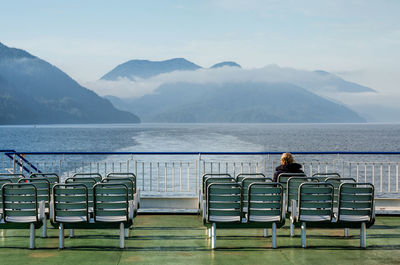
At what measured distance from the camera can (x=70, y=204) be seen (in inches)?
231

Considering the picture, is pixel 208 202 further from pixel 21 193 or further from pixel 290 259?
pixel 21 193

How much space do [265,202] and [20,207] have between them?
10.0 ft

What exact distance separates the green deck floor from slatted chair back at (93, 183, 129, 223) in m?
0.48

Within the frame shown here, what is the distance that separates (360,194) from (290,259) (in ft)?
4.02

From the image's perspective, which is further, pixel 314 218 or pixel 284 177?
pixel 284 177

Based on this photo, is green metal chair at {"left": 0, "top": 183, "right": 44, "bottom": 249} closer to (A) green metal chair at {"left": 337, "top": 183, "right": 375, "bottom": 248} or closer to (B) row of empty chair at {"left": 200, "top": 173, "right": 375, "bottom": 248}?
(B) row of empty chair at {"left": 200, "top": 173, "right": 375, "bottom": 248}

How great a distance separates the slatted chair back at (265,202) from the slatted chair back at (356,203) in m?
0.78

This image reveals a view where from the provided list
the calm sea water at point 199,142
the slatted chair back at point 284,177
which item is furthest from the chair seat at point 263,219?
the calm sea water at point 199,142

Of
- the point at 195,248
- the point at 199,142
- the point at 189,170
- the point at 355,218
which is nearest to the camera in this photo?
the point at 355,218

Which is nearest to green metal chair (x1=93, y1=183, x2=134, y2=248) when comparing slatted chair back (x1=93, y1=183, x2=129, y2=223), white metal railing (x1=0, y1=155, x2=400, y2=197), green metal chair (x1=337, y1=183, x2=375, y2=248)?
slatted chair back (x1=93, y1=183, x2=129, y2=223)

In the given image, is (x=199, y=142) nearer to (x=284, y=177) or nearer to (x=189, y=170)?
(x=189, y=170)

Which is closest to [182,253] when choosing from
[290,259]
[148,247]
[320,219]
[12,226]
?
[148,247]

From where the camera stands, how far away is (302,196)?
232 inches

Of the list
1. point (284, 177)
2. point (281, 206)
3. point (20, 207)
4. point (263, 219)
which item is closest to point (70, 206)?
point (20, 207)
